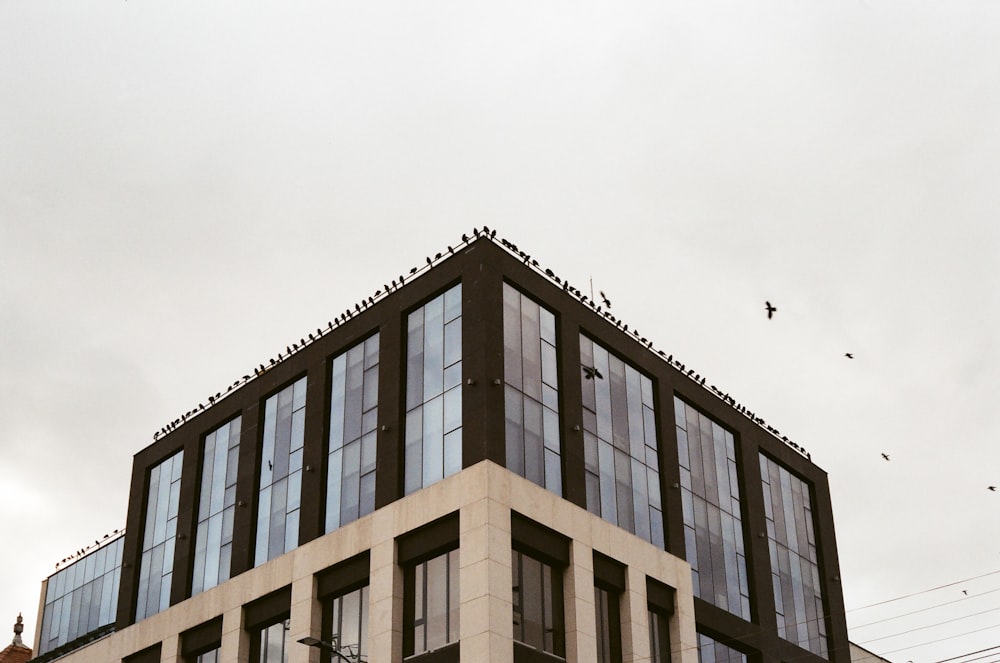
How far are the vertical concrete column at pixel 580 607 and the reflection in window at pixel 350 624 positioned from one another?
768cm

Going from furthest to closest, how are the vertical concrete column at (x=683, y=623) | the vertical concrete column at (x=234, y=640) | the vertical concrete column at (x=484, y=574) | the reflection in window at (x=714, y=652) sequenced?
1. the reflection in window at (x=714, y=652)
2. the vertical concrete column at (x=234, y=640)
3. the vertical concrete column at (x=683, y=623)
4. the vertical concrete column at (x=484, y=574)

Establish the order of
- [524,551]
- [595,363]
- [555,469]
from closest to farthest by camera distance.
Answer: [524,551] < [555,469] < [595,363]

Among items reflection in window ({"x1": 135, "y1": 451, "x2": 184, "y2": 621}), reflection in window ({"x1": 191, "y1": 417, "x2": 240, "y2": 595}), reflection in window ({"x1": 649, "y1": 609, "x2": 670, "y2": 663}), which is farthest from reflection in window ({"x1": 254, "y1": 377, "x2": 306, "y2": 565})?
reflection in window ({"x1": 649, "y1": 609, "x2": 670, "y2": 663})

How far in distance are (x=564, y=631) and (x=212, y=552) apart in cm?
1944

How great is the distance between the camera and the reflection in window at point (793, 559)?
61469 mm

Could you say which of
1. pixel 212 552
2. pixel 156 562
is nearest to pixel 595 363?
pixel 212 552

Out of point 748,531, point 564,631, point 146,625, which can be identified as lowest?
point 564,631

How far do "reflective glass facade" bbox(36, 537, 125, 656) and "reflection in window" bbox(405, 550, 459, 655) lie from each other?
26650 mm

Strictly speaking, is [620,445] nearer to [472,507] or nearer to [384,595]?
[472,507]

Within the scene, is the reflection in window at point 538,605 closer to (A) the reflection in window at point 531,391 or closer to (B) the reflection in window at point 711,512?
(A) the reflection in window at point 531,391

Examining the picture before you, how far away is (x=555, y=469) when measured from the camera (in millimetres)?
48969

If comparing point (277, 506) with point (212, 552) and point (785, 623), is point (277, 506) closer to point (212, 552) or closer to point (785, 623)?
point (212, 552)

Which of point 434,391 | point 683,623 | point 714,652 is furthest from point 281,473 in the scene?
point 714,652

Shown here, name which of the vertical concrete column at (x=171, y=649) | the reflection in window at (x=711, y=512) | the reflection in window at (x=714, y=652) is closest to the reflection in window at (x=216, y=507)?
the vertical concrete column at (x=171, y=649)
